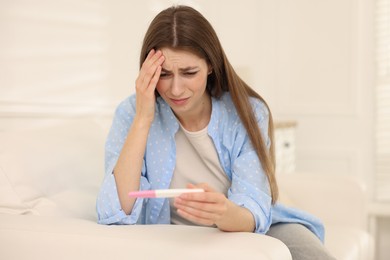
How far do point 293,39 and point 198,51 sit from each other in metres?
2.71

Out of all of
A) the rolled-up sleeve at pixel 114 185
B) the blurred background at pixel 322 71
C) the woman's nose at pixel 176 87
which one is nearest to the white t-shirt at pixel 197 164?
the rolled-up sleeve at pixel 114 185

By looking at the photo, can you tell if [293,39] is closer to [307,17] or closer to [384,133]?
A: [307,17]

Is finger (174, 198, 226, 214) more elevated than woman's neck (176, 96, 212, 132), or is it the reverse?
woman's neck (176, 96, 212, 132)

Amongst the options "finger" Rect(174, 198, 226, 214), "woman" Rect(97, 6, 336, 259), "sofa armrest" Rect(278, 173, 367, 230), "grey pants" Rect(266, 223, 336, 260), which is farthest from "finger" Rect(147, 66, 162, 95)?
"sofa armrest" Rect(278, 173, 367, 230)

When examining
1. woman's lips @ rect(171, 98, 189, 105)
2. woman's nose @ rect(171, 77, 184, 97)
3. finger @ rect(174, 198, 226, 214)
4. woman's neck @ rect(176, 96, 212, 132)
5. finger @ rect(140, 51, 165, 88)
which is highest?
finger @ rect(140, 51, 165, 88)

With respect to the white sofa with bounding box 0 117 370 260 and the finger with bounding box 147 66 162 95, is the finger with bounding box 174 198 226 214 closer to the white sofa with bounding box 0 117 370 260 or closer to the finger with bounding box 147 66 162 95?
the white sofa with bounding box 0 117 370 260

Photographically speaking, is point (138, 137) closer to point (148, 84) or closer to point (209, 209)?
point (148, 84)

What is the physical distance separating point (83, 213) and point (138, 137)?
12.7 inches

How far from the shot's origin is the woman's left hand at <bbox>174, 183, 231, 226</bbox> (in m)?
1.30

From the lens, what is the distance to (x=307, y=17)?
4.18 m

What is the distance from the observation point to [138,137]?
1627 millimetres

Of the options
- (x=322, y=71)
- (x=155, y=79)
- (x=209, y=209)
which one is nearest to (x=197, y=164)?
(x=155, y=79)

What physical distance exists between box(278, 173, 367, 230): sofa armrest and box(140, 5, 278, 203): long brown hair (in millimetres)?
678

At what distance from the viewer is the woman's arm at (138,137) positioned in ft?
5.26
